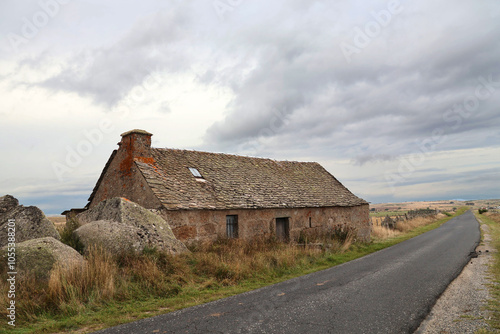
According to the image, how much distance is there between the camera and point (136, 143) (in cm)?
1425

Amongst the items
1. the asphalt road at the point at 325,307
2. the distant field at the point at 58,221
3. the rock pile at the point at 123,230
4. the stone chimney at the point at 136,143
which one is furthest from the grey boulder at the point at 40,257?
the stone chimney at the point at 136,143

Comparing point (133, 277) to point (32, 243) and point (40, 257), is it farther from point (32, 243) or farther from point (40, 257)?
point (32, 243)

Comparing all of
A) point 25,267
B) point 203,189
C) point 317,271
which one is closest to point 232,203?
point 203,189

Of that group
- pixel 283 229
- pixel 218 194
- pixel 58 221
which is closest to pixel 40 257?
pixel 218 194

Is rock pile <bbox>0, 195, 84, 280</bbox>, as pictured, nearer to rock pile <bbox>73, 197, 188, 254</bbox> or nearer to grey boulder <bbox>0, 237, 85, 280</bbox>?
grey boulder <bbox>0, 237, 85, 280</bbox>

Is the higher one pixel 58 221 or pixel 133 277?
pixel 58 221

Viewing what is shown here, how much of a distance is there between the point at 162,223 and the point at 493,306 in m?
8.58

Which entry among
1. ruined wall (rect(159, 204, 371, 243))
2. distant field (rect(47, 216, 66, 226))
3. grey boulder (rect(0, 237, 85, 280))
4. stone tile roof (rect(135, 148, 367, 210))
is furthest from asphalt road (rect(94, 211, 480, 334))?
distant field (rect(47, 216, 66, 226))

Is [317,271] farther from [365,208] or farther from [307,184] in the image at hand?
[365,208]

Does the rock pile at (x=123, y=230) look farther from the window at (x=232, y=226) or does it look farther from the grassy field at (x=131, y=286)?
the window at (x=232, y=226)

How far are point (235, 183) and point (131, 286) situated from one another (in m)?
9.85

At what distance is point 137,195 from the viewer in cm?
1334

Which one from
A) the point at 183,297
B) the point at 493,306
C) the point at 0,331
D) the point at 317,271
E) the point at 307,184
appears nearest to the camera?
the point at 0,331

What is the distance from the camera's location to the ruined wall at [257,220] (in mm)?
12227
